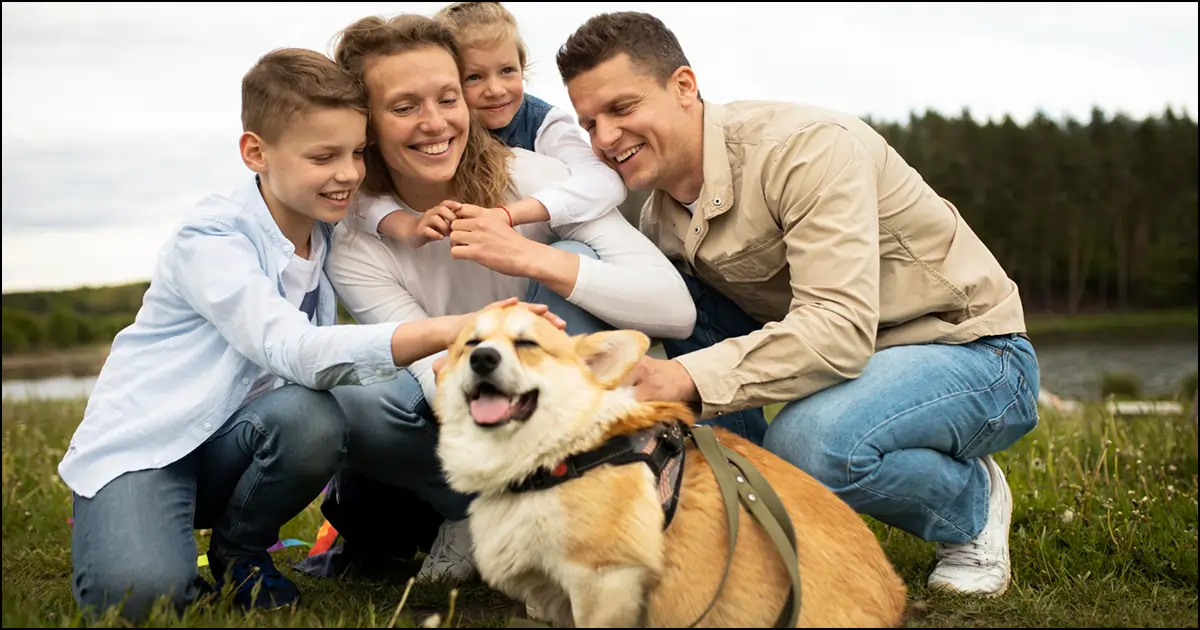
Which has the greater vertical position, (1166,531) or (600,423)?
(600,423)

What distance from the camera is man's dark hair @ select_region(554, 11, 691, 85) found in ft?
12.8

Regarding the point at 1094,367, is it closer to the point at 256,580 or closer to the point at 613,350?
the point at 613,350

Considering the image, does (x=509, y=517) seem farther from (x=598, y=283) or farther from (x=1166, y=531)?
(x=1166, y=531)

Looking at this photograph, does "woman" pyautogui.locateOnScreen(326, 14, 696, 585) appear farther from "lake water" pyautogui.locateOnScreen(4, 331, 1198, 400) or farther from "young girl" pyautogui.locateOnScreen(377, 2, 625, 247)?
"lake water" pyautogui.locateOnScreen(4, 331, 1198, 400)

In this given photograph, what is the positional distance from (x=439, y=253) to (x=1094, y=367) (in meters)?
23.0

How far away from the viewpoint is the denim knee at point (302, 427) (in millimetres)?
3357

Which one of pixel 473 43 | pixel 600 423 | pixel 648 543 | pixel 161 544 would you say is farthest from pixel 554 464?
pixel 473 43

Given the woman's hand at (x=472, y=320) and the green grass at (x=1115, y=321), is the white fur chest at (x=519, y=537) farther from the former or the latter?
the green grass at (x=1115, y=321)

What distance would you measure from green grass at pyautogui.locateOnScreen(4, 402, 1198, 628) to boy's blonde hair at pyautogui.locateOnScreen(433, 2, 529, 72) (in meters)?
2.39

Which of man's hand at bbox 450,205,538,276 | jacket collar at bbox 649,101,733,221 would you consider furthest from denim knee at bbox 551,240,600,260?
jacket collar at bbox 649,101,733,221

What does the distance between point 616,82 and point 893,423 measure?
1682 mm

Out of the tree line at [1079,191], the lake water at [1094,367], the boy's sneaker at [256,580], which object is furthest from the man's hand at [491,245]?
the tree line at [1079,191]

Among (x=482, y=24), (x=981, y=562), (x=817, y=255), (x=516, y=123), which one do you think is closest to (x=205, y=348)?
(x=516, y=123)

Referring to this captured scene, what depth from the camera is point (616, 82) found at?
3.88 meters
